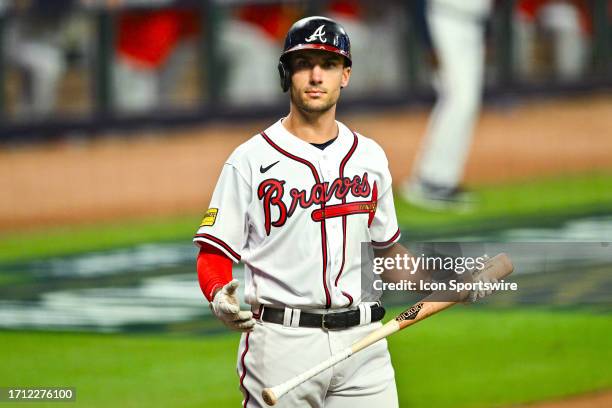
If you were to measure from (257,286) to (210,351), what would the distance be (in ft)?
10.8

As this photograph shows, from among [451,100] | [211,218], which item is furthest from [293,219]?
[451,100]

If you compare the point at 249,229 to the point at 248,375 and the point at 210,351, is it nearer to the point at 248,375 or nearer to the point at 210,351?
the point at 248,375

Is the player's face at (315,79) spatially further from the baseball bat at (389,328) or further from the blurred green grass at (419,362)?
the blurred green grass at (419,362)

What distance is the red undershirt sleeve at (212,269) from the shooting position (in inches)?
127

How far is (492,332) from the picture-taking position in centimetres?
691

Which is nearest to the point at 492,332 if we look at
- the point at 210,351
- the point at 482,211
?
the point at 210,351

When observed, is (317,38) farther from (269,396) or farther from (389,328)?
(269,396)

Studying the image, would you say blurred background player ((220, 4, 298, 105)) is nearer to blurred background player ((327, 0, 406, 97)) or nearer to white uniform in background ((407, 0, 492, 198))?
blurred background player ((327, 0, 406, 97))

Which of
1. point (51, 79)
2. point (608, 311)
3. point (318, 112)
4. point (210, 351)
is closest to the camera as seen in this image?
point (318, 112)

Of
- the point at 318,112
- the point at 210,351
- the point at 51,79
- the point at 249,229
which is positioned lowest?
the point at 210,351

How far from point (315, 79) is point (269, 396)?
0.83 metres

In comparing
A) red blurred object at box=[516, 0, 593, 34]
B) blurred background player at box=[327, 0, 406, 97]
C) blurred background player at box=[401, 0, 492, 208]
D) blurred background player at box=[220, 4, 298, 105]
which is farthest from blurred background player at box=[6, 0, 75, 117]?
red blurred object at box=[516, 0, 593, 34]

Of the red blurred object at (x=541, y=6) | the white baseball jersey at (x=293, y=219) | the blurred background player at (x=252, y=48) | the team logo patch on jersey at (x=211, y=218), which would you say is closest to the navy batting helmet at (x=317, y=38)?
the white baseball jersey at (x=293, y=219)

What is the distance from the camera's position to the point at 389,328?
323 cm
